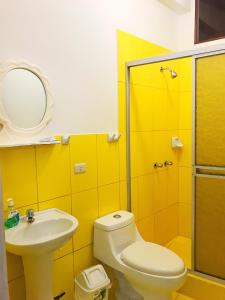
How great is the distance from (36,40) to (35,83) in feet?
0.88

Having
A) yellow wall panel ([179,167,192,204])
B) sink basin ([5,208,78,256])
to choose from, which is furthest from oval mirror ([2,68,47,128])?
yellow wall panel ([179,167,192,204])

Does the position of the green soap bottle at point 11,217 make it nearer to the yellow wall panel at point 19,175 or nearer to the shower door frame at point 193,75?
the yellow wall panel at point 19,175

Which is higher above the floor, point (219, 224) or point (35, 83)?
point (35, 83)

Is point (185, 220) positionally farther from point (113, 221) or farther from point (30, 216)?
point (30, 216)

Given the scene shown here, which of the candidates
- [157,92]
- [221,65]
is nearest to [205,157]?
[221,65]

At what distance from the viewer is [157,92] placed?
9.03 ft

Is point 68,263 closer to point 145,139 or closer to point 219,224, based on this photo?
point 219,224

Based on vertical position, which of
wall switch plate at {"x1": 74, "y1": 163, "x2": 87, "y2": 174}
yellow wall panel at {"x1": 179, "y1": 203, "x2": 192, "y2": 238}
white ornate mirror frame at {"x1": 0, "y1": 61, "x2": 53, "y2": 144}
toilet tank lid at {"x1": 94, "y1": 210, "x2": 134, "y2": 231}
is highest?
white ornate mirror frame at {"x1": 0, "y1": 61, "x2": 53, "y2": 144}

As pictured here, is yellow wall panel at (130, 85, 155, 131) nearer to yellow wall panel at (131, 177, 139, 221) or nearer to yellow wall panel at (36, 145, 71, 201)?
yellow wall panel at (131, 177, 139, 221)

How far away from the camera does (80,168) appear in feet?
6.43

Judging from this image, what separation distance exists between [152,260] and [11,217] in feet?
3.26

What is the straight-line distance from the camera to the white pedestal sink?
134 cm

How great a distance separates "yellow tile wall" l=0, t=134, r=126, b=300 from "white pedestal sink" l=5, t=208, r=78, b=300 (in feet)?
0.36

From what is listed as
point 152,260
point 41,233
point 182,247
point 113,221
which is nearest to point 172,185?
point 182,247
